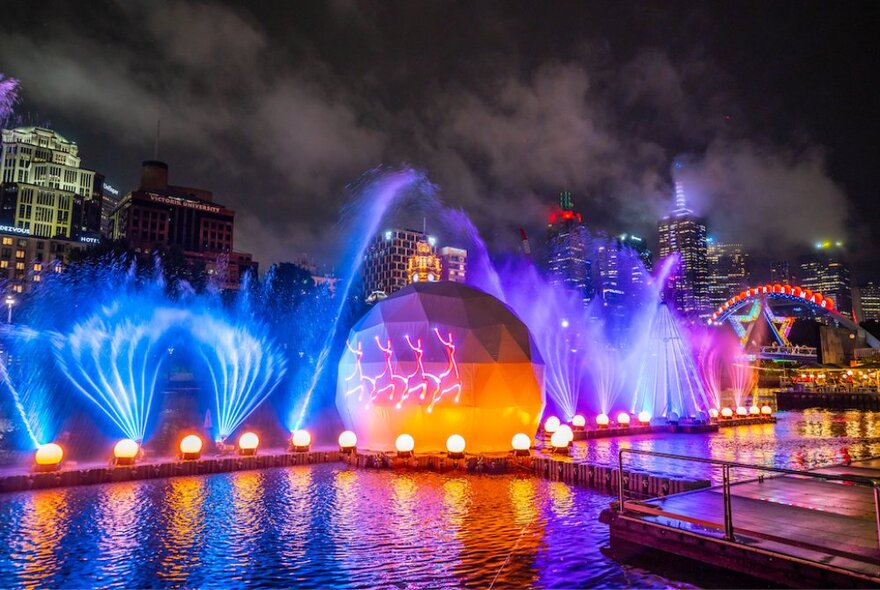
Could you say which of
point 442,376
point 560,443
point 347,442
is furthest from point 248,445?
point 560,443

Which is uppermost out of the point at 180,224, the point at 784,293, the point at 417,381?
the point at 180,224

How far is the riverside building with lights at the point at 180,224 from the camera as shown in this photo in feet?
405

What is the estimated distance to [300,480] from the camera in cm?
1894

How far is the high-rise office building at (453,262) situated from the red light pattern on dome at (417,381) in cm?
12325

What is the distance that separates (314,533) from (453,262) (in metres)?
141

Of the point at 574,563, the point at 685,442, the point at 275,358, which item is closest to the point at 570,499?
the point at 574,563

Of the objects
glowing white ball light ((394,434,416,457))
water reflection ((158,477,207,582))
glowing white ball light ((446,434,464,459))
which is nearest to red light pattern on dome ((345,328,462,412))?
glowing white ball light ((394,434,416,457))

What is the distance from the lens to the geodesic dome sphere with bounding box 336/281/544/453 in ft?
71.6

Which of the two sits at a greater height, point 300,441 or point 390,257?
point 390,257

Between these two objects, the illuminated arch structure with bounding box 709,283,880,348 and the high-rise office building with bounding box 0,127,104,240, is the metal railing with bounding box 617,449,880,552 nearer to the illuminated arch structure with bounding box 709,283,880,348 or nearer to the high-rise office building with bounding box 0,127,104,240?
the illuminated arch structure with bounding box 709,283,880,348

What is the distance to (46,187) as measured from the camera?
A: 129 metres

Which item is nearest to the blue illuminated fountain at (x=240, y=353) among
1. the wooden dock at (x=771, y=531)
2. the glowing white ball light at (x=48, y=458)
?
the glowing white ball light at (x=48, y=458)

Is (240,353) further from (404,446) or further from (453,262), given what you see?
(453,262)

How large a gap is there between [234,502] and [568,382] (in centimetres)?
5505
